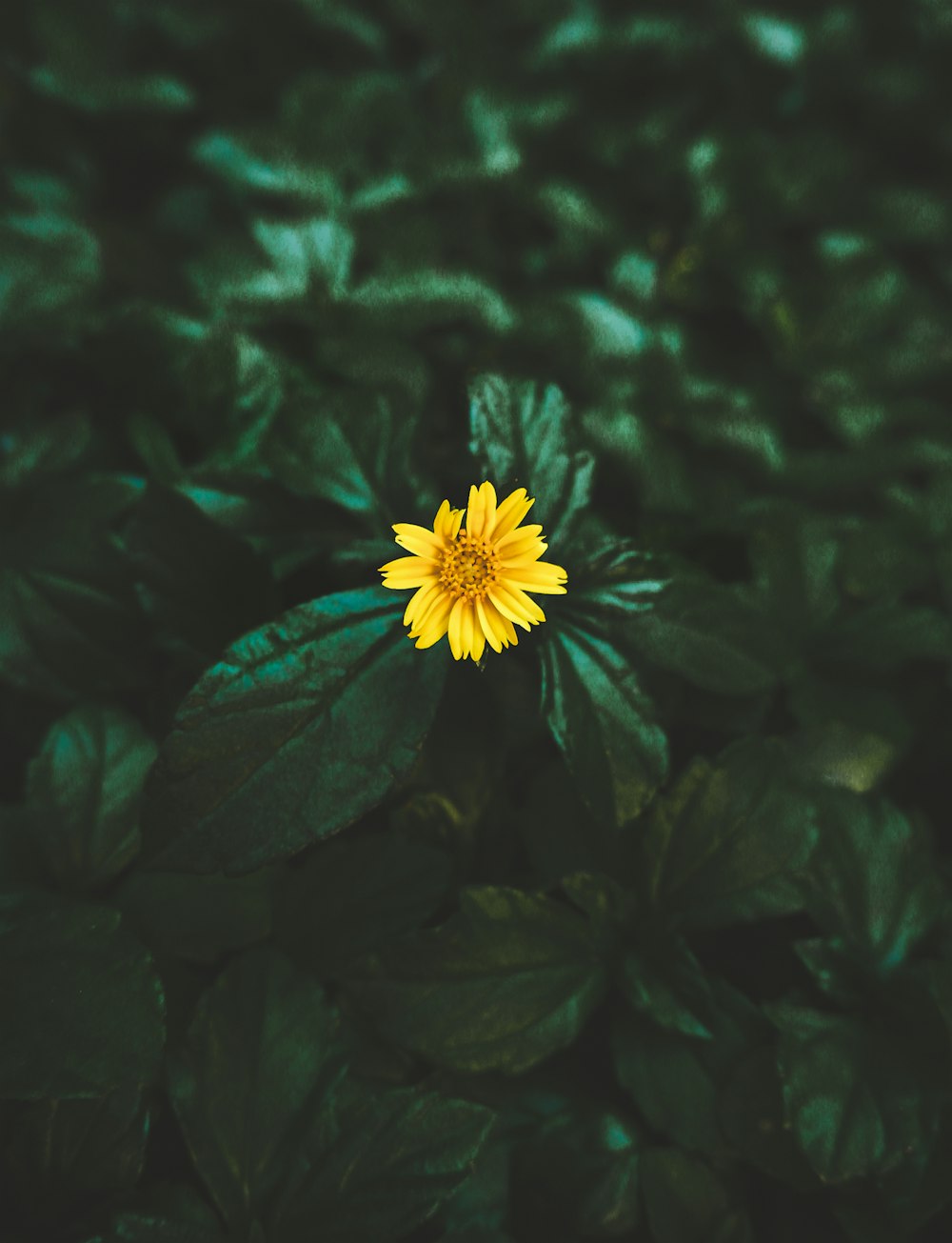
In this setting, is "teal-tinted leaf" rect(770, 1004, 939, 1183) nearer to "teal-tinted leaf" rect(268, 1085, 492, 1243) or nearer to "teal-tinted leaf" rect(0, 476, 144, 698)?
"teal-tinted leaf" rect(268, 1085, 492, 1243)

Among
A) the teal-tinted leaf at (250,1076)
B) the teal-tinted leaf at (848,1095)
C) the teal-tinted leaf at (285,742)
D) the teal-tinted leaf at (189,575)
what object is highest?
the teal-tinted leaf at (189,575)

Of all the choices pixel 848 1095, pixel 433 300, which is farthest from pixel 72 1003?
pixel 433 300

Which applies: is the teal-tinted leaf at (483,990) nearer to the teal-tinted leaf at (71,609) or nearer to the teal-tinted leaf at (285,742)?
the teal-tinted leaf at (285,742)

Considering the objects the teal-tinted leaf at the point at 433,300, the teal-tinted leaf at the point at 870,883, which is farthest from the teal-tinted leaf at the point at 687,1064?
the teal-tinted leaf at the point at 433,300

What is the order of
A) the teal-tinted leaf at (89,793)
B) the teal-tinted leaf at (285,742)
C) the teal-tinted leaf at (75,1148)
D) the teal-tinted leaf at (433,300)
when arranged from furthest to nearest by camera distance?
the teal-tinted leaf at (433,300) → the teal-tinted leaf at (89,793) → the teal-tinted leaf at (75,1148) → the teal-tinted leaf at (285,742)

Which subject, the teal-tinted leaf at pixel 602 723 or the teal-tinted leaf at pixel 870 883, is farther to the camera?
the teal-tinted leaf at pixel 870 883

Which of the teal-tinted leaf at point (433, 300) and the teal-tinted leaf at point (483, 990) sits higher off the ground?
the teal-tinted leaf at point (433, 300)

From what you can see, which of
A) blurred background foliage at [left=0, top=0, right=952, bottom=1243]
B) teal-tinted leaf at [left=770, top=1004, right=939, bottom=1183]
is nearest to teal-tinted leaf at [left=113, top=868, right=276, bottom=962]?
blurred background foliage at [left=0, top=0, right=952, bottom=1243]

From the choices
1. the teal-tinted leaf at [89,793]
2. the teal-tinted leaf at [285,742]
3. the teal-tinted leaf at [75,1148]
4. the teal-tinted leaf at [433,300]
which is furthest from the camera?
the teal-tinted leaf at [433,300]
